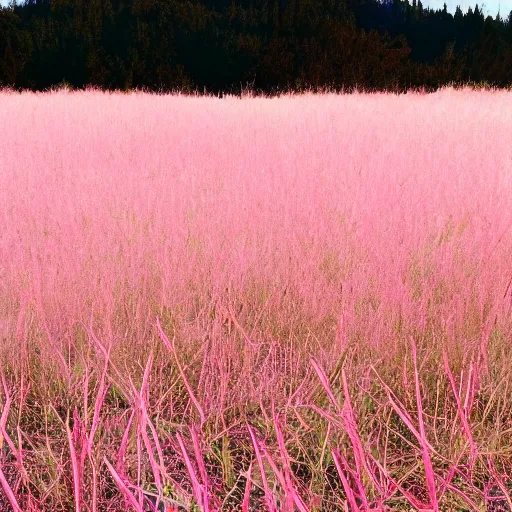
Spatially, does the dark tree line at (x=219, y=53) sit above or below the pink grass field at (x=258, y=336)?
above

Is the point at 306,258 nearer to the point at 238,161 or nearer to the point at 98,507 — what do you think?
the point at 98,507

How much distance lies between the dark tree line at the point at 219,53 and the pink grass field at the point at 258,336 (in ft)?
30.8

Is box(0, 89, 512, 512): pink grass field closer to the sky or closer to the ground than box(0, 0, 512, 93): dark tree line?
closer to the ground

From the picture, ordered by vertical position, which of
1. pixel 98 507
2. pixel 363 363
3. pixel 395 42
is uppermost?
pixel 395 42

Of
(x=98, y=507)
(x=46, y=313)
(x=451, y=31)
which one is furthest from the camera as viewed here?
(x=451, y=31)

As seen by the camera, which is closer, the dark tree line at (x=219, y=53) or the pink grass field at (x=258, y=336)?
the pink grass field at (x=258, y=336)

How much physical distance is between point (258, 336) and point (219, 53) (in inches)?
498

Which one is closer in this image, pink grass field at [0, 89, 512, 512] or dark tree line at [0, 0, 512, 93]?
pink grass field at [0, 89, 512, 512]

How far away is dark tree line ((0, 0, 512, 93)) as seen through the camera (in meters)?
13.5

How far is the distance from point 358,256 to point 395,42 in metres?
14.9

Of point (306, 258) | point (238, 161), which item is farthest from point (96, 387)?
point (238, 161)

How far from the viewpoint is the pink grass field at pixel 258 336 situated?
1460 millimetres

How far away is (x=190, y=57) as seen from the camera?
14.1 meters

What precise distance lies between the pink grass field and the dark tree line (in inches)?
370
